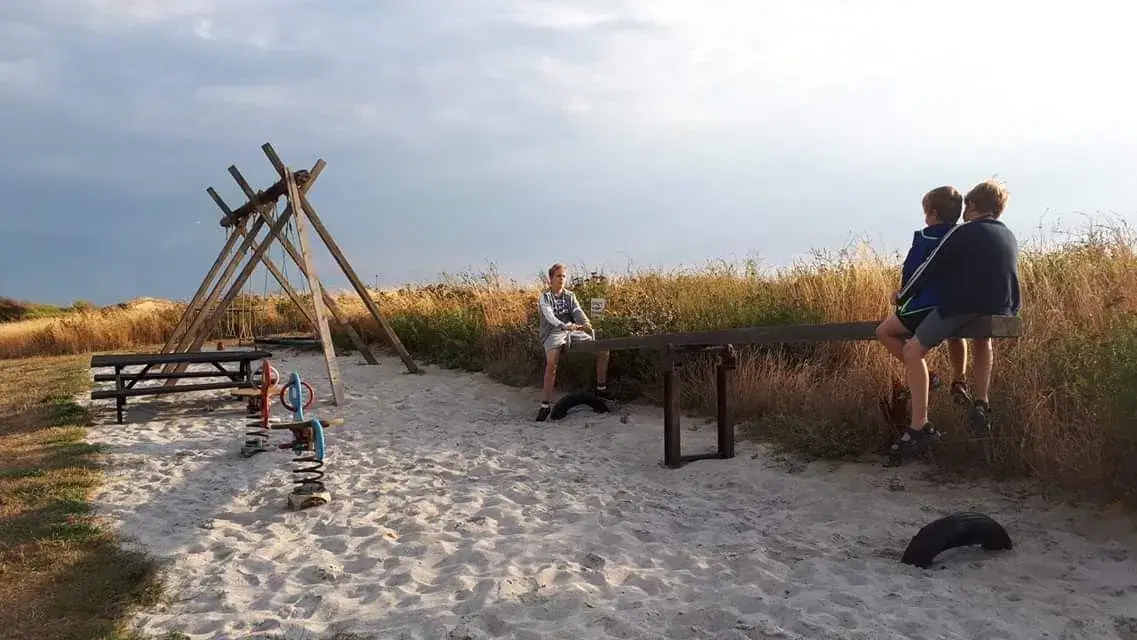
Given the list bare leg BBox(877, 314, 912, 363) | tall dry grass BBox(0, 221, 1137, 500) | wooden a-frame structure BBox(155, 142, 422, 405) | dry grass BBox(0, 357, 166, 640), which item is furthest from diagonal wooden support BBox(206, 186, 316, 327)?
bare leg BBox(877, 314, 912, 363)

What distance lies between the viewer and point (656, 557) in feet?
14.0

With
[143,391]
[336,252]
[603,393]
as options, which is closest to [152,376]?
[143,391]

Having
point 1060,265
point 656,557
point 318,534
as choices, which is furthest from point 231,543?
point 1060,265

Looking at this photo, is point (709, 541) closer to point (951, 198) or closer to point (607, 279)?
point (951, 198)

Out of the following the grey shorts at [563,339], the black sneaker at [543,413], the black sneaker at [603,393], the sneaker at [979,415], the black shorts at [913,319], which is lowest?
the black sneaker at [543,413]

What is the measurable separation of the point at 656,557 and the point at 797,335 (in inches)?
69.1

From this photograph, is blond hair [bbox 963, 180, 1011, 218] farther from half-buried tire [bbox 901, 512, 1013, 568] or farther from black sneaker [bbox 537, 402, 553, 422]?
black sneaker [bbox 537, 402, 553, 422]

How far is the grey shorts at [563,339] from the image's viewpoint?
27.7 feet

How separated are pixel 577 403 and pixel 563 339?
2.29ft

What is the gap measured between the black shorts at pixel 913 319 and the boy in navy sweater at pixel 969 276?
1.8 inches

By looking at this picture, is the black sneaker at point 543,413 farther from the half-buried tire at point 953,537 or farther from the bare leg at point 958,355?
the half-buried tire at point 953,537

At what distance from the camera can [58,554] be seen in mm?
4562

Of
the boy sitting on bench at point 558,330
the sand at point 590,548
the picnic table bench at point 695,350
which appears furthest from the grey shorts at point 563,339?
the picnic table bench at point 695,350

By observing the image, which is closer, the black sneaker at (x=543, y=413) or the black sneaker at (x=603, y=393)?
the black sneaker at (x=543, y=413)
